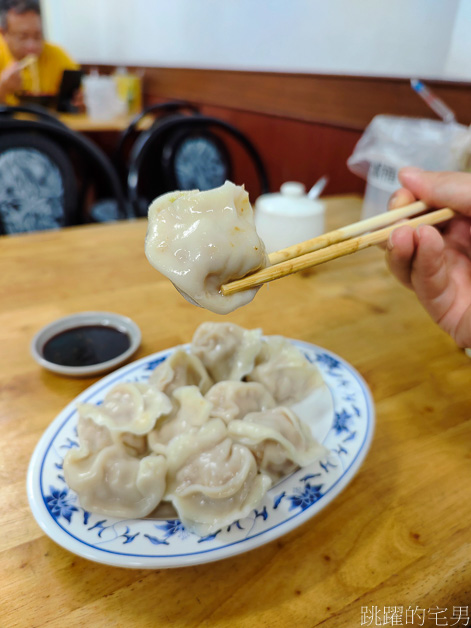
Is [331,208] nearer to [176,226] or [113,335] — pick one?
[113,335]

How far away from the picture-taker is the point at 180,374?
1063 millimetres

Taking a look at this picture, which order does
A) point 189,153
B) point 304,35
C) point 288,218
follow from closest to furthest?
point 288,218 → point 189,153 → point 304,35

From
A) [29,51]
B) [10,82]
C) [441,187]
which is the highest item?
[29,51]

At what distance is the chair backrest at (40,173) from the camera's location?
88.2 inches

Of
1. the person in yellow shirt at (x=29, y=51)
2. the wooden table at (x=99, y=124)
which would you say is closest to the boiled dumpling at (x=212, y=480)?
the wooden table at (x=99, y=124)

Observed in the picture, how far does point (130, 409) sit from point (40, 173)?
72.9 inches

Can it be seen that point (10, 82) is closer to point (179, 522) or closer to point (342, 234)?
point (342, 234)

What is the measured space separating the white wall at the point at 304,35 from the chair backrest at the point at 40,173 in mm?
1811

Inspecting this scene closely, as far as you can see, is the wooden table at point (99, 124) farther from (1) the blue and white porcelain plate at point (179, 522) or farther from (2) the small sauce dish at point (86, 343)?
(1) the blue and white porcelain plate at point (179, 522)

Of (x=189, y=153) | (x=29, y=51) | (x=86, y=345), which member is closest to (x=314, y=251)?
(x=86, y=345)

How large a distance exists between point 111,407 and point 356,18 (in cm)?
301

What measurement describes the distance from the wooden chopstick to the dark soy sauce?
0.63 m

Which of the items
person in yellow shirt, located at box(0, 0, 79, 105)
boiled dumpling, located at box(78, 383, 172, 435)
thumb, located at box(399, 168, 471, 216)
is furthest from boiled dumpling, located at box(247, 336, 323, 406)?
person in yellow shirt, located at box(0, 0, 79, 105)

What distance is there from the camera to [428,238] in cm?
104
